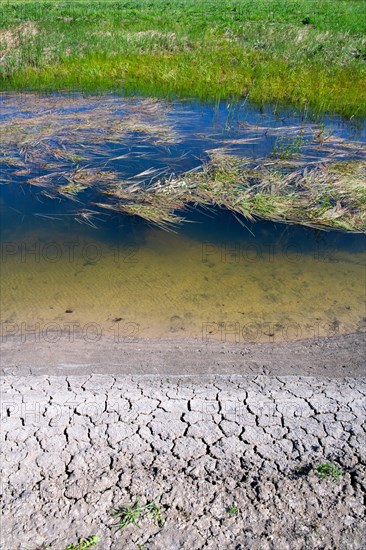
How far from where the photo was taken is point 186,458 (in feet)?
7.96

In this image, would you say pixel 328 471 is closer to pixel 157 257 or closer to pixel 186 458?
pixel 186 458

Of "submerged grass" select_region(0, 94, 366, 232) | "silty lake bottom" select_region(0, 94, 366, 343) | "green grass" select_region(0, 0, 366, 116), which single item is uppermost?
"green grass" select_region(0, 0, 366, 116)

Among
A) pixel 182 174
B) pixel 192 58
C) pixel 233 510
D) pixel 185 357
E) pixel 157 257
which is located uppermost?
pixel 192 58

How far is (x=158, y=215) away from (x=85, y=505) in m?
3.58

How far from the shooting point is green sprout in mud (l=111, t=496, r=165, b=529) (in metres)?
2.12

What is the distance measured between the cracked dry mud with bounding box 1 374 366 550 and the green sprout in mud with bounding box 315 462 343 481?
0.10 ft

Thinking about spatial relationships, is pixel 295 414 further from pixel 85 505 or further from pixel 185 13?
pixel 185 13

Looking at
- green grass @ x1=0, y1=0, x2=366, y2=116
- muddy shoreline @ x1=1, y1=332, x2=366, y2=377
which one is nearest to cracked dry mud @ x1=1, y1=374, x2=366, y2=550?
muddy shoreline @ x1=1, y1=332, x2=366, y2=377

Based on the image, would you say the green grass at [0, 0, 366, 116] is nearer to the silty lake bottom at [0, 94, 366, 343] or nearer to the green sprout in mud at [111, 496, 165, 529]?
the silty lake bottom at [0, 94, 366, 343]

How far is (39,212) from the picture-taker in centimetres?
560

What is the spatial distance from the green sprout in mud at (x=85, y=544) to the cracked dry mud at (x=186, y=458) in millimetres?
28

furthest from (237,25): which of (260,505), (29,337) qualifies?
(260,505)

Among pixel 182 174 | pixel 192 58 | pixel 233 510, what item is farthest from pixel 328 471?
pixel 192 58

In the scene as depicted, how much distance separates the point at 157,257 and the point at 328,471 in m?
2.91
